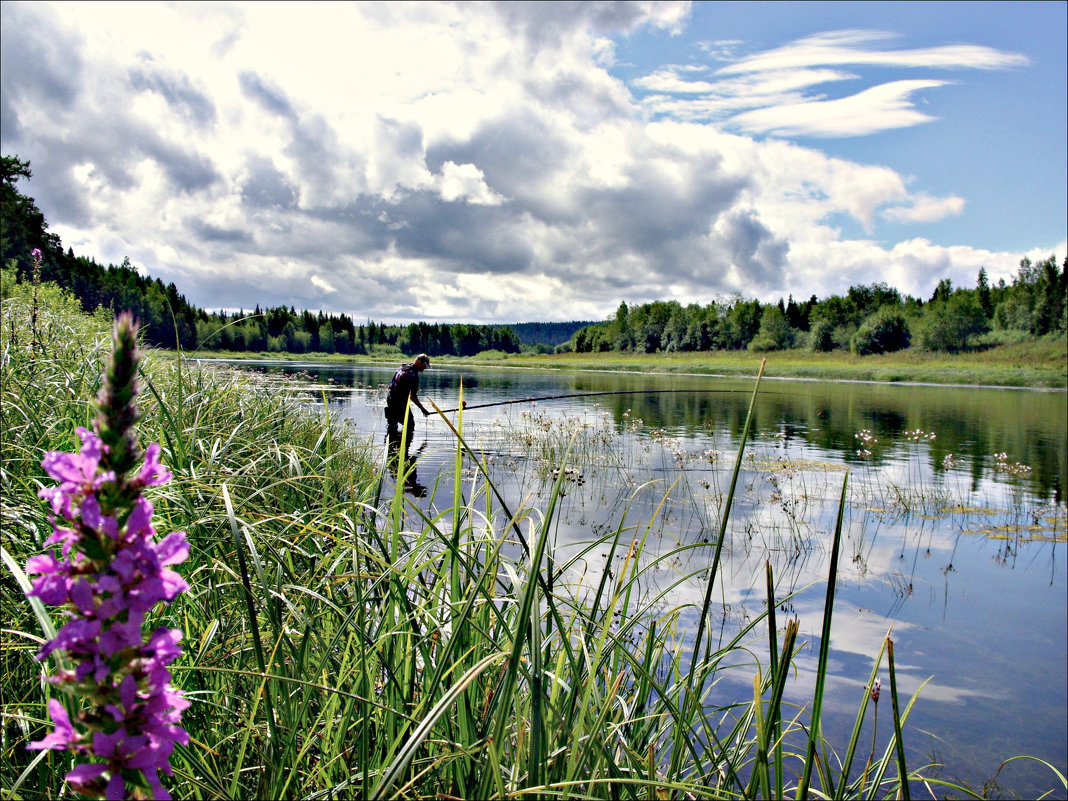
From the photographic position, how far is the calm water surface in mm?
5754

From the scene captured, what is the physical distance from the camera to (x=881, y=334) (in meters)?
86.4

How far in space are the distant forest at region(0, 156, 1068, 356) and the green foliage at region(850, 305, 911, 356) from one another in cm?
14

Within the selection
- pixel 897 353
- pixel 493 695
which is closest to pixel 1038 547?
pixel 493 695

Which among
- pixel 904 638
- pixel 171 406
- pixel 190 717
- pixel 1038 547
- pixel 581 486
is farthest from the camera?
pixel 581 486

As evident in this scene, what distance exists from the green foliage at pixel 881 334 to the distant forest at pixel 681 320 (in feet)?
0.47

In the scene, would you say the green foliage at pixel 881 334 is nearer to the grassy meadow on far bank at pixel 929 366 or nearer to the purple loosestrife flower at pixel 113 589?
the grassy meadow on far bank at pixel 929 366

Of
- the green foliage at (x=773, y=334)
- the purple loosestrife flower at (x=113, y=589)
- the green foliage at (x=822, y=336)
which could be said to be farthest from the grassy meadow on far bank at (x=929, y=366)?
the purple loosestrife flower at (x=113, y=589)

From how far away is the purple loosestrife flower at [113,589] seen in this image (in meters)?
0.80

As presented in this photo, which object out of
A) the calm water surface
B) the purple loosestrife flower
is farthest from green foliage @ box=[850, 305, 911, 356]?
the purple loosestrife flower

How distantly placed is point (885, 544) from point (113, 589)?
37.7 ft

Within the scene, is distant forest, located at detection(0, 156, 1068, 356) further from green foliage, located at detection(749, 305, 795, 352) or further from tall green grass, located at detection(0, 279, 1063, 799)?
tall green grass, located at detection(0, 279, 1063, 799)

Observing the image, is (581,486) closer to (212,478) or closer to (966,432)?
(212,478)

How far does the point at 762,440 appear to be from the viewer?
787 inches

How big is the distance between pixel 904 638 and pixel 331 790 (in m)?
7.11
